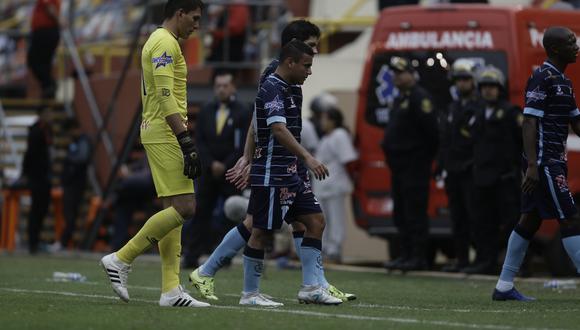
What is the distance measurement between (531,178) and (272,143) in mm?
1941

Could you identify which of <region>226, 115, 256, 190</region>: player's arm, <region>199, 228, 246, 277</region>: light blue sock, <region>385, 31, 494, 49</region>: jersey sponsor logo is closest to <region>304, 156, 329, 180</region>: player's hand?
<region>226, 115, 256, 190</region>: player's arm

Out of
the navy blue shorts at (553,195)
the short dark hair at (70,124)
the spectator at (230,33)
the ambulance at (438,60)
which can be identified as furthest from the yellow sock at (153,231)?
the short dark hair at (70,124)

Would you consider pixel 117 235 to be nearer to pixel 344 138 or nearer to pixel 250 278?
pixel 344 138

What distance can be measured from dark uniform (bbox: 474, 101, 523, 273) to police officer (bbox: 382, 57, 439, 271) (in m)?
0.66

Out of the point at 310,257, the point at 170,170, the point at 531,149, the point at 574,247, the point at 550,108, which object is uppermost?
the point at 550,108

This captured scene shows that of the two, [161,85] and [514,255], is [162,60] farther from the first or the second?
[514,255]

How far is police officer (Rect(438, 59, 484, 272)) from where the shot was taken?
16.2m

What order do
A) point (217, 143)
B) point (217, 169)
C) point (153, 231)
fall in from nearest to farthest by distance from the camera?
point (153, 231)
point (217, 169)
point (217, 143)

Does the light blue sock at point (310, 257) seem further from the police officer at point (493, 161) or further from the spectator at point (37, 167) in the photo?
the spectator at point (37, 167)

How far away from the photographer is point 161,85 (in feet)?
34.7

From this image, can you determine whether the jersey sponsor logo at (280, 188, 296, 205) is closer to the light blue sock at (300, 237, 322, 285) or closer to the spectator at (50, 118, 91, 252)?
the light blue sock at (300, 237, 322, 285)

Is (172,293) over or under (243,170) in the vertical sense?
under

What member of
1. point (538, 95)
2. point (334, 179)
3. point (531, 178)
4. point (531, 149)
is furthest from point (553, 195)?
point (334, 179)

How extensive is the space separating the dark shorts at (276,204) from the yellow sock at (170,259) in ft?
1.81
